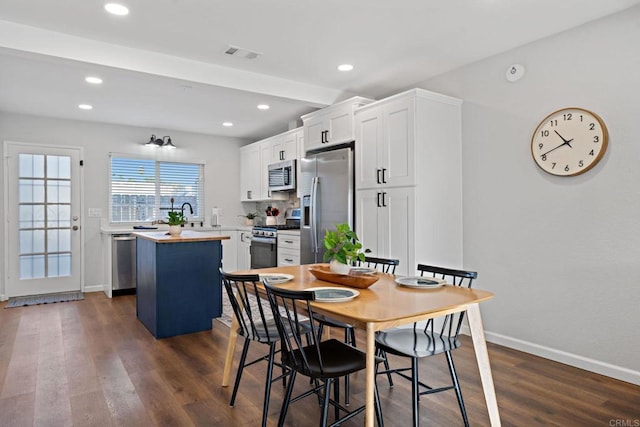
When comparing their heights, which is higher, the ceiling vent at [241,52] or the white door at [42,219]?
the ceiling vent at [241,52]

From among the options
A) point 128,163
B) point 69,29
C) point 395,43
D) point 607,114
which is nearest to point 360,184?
point 395,43

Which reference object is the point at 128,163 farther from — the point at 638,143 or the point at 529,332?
the point at 638,143

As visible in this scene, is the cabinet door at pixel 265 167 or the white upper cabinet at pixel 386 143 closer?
the white upper cabinet at pixel 386 143

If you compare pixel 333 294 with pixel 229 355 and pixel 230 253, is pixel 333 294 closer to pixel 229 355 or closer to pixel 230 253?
pixel 229 355

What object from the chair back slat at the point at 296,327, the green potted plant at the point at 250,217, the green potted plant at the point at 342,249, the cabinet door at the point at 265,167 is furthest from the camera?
the green potted plant at the point at 250,217

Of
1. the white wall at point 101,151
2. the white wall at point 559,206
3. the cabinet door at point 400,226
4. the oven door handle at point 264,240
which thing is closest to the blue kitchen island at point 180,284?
the oven door handle at point 264,240

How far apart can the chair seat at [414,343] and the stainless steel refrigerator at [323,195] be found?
206 cm

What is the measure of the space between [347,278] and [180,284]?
2.20m

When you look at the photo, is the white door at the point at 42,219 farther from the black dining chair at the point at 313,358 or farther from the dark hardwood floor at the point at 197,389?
the black dining chair at the point at 313,358

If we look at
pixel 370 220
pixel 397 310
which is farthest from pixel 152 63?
pixel 397 310

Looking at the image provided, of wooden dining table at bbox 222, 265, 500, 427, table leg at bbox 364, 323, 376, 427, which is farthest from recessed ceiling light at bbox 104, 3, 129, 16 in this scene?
table leg at bbox 364, 323, 376, 427

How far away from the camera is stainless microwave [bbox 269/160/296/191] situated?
5746 mm

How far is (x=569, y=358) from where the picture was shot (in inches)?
121

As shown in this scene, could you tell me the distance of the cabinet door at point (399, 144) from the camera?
11.9 feet
